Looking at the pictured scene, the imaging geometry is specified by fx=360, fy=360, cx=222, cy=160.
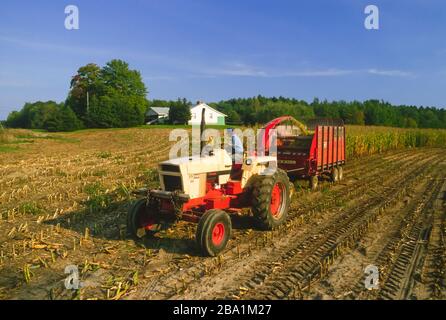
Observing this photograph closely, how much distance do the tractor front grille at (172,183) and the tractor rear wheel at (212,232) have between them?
66cm

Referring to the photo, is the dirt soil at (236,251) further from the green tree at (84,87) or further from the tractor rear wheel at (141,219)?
the green tree at (84,87)

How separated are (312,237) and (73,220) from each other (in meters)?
4.75

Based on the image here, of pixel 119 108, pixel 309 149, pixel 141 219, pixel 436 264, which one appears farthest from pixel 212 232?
pixel 119 108

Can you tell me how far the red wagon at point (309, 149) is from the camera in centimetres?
1059

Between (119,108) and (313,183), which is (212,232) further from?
(119,108)

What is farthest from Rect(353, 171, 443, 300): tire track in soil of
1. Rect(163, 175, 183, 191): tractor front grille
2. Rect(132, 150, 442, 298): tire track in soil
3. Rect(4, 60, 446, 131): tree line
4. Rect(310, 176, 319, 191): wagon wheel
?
Rect(4, 60, 446, 131): tree line

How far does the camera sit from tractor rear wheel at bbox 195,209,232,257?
17.5 ft

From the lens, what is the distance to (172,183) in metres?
5.88

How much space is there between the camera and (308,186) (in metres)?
11.2

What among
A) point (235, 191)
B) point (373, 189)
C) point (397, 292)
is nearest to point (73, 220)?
point (235, 191)

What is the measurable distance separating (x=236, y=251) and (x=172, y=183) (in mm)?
1508
